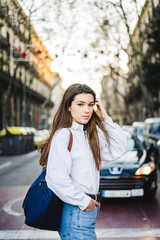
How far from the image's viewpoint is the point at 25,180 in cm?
895

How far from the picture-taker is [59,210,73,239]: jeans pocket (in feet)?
6.52

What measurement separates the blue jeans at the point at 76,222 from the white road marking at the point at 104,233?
7.70ft

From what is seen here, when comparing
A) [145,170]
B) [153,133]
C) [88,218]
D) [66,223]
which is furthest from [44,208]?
[153,133]

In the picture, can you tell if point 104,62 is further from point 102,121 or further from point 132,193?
point 102,121

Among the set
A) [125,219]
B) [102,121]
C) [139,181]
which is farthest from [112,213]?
[102,121]

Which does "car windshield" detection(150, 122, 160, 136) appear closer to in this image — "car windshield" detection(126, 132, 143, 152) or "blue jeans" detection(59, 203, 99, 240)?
"car windshield" detection(126, 132, 143, 152)

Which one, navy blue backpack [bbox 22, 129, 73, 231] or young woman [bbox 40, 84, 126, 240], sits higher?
young woman [bbox 40, 84, 126, 240]

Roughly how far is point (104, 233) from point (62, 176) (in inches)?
109

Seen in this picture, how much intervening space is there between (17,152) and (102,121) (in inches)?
666

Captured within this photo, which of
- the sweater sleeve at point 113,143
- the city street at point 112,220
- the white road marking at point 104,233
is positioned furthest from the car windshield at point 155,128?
the sweater sleeve at point 113,143

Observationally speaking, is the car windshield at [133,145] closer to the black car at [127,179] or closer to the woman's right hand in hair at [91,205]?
the black car at [127,179]

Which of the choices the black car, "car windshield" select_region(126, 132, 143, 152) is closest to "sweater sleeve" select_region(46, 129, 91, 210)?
the black car

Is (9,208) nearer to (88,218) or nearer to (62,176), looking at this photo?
(88,218)

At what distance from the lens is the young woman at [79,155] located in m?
1.92
